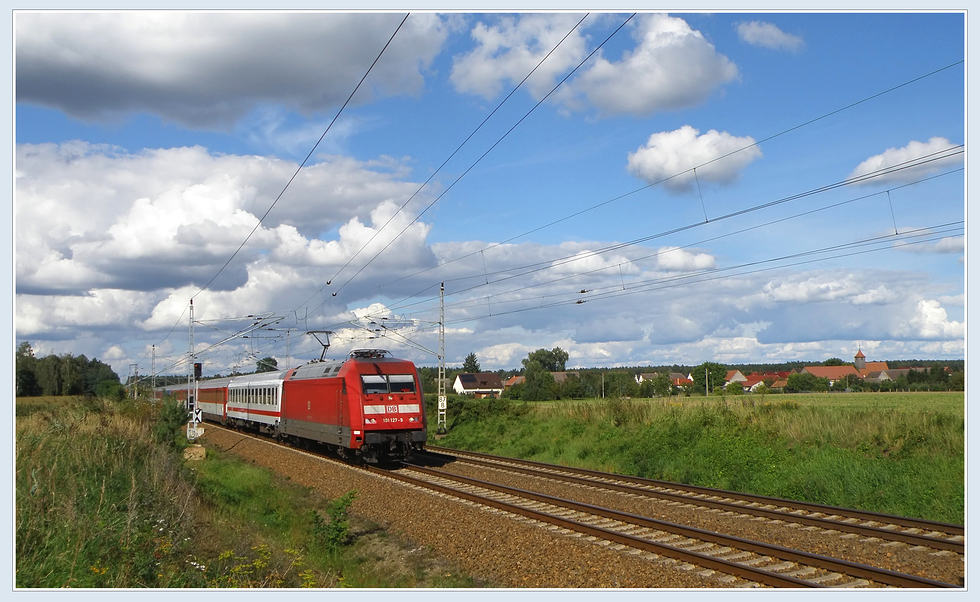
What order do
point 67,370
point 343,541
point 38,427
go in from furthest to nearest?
1. point 67,370
2. point 38,427
3. point 343,541

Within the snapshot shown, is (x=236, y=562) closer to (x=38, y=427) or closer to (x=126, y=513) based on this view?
(x=126, y=513)

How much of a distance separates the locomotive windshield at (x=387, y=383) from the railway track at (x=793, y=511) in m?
4.68

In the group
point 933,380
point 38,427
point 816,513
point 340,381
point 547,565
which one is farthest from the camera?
point 933,380

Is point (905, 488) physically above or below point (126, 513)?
below

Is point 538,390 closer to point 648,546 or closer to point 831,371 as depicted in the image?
point 831,371

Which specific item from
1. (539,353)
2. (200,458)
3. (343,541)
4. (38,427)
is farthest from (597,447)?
(539,353)

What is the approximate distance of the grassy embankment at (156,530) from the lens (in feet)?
26.3

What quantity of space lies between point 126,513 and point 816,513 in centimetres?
1233

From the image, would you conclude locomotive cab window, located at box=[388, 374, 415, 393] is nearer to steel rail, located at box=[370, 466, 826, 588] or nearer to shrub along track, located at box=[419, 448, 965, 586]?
shrub along track, located at box=[419, 448, 965, 586]

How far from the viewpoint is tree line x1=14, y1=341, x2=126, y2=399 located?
1694 centimetres

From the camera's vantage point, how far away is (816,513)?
13.2 m

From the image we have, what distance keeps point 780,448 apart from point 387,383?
1183cm

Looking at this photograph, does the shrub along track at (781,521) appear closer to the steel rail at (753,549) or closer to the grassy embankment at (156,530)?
the steel rail at (753,549)

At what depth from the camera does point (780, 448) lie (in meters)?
18.4
